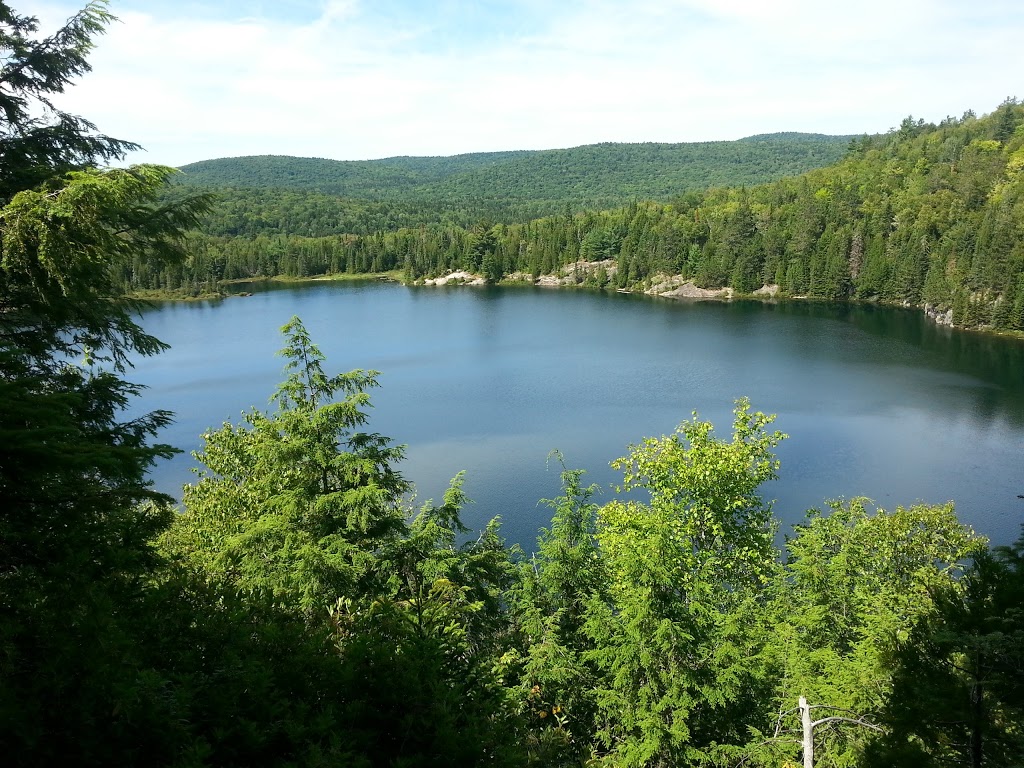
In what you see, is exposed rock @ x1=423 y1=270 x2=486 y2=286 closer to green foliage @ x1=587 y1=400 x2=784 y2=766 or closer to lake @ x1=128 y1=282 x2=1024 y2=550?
lake @ x1=128 y1=282 x2=1024 y2=550

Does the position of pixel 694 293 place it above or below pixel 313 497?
above

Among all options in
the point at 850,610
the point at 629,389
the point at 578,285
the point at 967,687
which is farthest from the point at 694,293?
the point at 967,687

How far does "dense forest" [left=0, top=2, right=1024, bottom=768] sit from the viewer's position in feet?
13.3

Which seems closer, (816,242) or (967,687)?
(967,687)

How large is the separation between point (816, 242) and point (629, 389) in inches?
2115

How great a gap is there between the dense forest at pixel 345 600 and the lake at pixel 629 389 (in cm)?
1084

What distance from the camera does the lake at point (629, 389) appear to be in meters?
27.3

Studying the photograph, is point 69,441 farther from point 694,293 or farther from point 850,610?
point 694,293

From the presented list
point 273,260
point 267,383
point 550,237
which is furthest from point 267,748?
point 273,260

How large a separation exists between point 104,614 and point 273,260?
118m

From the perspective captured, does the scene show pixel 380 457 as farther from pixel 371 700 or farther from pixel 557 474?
pixel 557 474

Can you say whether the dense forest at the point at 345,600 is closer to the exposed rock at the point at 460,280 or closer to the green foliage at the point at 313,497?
the green foliage at the point at 313,497

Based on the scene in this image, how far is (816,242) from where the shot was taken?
3302 inches

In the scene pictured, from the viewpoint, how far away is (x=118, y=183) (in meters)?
5.77
